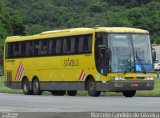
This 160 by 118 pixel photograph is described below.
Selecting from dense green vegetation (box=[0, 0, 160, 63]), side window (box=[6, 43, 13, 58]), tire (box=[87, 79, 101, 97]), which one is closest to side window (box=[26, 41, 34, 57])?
side window (box=[6, 43, 13, 58])

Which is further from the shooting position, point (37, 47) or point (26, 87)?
point (26, 87)

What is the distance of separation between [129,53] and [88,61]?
7.35ft

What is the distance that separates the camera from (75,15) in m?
121

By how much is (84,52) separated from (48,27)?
8113 cm

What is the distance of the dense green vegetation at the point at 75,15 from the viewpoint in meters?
112

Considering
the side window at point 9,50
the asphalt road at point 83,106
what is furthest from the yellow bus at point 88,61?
the asphalt road at point 83,106

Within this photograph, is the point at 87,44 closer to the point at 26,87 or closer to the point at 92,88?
the point at 92,88

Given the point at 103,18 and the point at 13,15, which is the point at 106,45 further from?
the point at 13,15

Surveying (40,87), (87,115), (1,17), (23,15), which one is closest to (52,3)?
(23,15)

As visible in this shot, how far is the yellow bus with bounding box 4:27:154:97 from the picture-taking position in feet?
110

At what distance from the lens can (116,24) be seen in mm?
112125

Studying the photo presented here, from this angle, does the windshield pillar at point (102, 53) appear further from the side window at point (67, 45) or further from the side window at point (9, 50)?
the side window at point (9, 50)

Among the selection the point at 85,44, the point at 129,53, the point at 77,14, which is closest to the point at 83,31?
the point at 85,44

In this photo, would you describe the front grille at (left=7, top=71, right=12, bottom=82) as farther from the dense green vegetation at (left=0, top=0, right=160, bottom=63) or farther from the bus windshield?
the dense green vegetation at (left=0, top=0, right=160, bottom=63)
